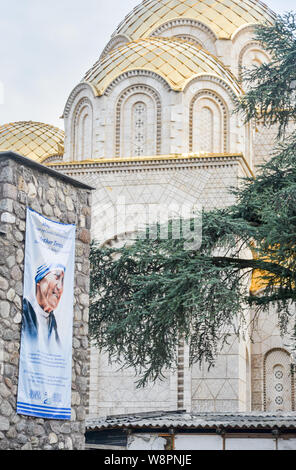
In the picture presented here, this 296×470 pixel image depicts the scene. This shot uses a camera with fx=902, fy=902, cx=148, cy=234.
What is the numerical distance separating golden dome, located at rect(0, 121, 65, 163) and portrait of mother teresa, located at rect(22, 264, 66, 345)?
1840 centimetres

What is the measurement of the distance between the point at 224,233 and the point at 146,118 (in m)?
9.54

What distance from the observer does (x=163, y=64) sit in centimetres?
2309

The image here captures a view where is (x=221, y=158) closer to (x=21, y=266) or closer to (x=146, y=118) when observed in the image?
(x=146, y=118)

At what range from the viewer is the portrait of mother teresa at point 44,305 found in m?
9.38

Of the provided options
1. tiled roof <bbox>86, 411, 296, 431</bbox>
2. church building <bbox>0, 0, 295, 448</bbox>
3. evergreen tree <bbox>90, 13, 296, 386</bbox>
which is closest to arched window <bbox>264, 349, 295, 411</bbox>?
church building <bbox>0, 0, 295, 448</bbox>

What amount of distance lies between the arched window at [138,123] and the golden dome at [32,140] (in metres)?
5.54

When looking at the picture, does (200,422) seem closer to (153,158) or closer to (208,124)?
(153,158)

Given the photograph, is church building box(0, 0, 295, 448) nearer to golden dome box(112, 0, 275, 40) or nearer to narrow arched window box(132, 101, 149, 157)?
narrow arched window box(132, 101, 149, 157)

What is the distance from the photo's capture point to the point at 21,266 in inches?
371

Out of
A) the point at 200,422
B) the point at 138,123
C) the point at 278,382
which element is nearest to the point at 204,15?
the point at 138,123

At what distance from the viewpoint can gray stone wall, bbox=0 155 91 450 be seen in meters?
9.05

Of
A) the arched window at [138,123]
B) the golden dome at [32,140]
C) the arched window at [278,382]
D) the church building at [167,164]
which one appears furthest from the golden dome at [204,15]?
the arched window at [278,382]

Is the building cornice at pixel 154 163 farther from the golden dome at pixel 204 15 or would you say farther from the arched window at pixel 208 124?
the golden dome at pixel 204 15

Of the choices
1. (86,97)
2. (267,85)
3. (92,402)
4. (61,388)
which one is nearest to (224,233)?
(267,85)
